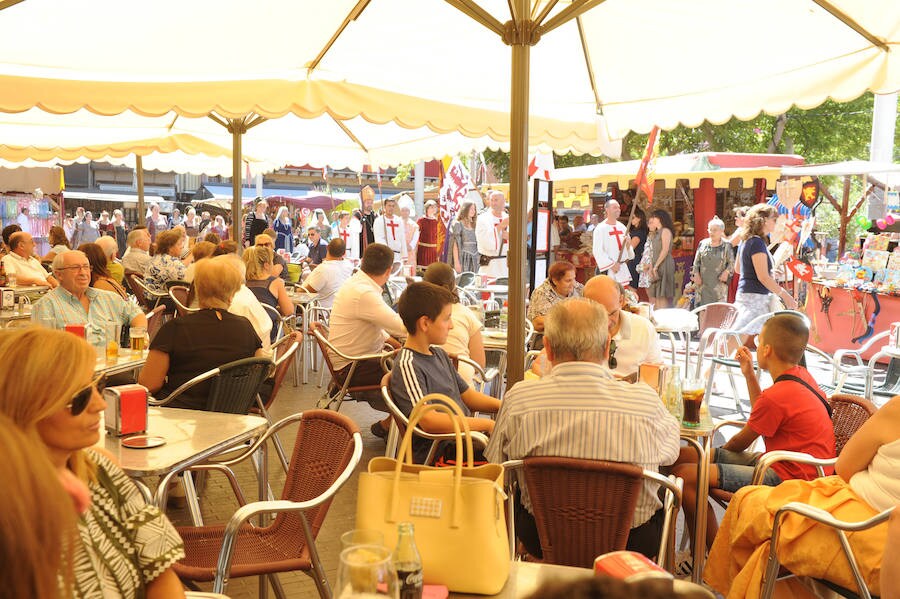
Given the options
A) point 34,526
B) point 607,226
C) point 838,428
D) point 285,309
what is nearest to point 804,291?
point 607,226

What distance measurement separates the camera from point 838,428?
156 inches

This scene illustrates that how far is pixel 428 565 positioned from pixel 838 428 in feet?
9.31

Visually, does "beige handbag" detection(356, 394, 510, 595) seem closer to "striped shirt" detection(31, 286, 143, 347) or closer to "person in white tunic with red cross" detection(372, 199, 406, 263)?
"striped shirt" detection(31, 286, 143, 347)

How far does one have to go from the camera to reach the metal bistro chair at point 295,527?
8.59 ft

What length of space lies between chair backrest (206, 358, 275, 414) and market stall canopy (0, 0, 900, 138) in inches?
60.3

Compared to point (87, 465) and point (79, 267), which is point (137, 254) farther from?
point (87, 465)

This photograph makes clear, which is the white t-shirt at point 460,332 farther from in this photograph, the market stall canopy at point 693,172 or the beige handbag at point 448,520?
the market stall canopy at point 693,172

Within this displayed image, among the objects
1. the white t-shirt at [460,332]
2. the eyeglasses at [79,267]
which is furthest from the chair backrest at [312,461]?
the eyeglasses at [79,267]

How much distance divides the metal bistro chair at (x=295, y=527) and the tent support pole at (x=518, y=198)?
1.56 metres

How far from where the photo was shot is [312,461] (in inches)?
116

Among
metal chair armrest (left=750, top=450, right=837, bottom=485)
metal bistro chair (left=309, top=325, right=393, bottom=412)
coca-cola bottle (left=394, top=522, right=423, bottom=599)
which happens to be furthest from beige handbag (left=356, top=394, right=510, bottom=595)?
metal bistro chair (left=309, top=325, right=393, bottom=412)

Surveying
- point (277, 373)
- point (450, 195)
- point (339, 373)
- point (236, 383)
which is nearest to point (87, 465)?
point (236, 383)

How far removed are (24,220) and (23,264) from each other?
470 inches

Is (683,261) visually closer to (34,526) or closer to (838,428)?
(838,428)
